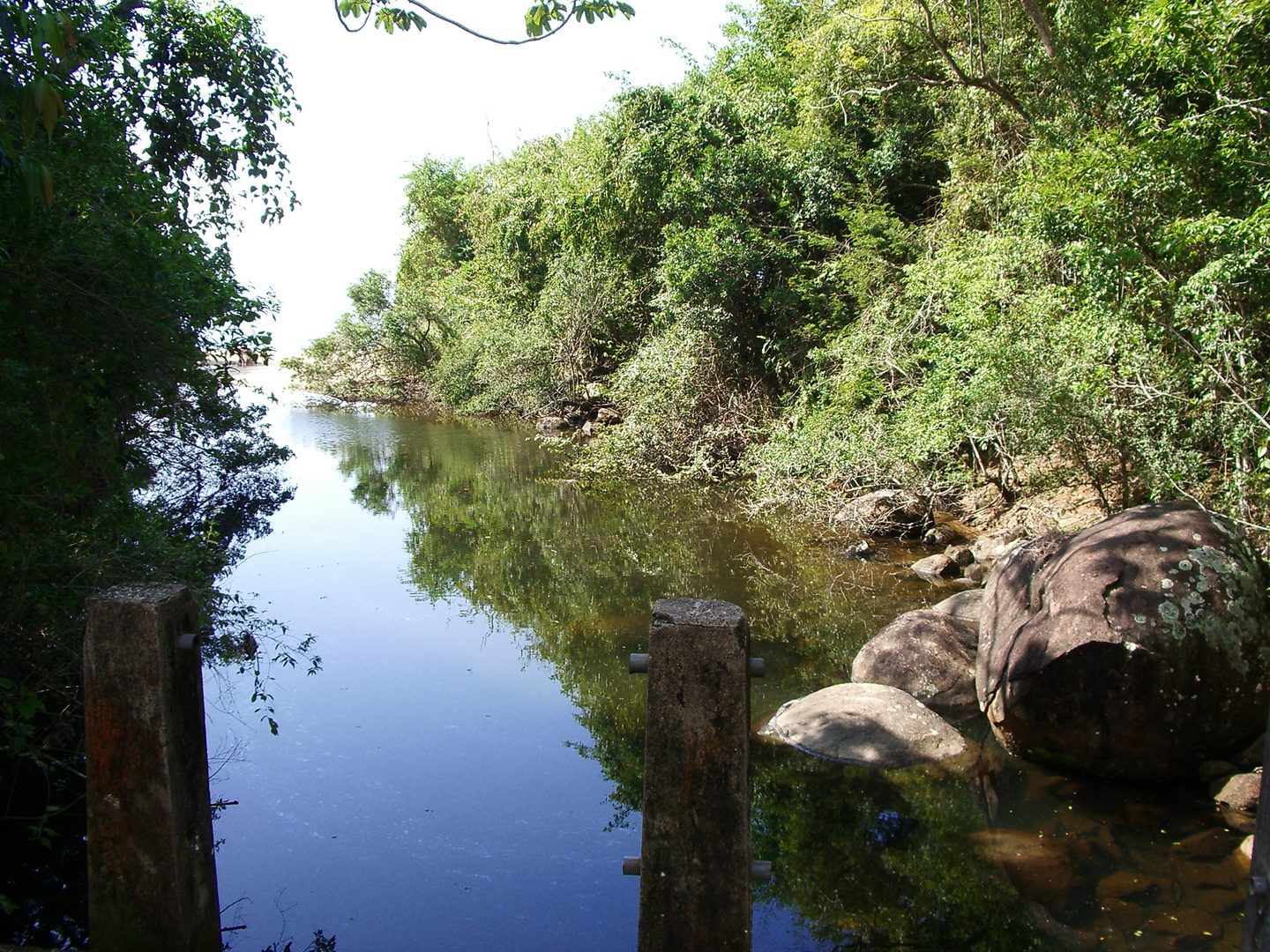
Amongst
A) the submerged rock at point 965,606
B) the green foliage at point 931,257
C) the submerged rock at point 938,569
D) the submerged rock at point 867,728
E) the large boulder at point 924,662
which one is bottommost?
the submerged rock at point 867,728

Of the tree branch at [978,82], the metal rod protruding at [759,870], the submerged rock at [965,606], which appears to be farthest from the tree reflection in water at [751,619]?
the tree branch at [978,82]

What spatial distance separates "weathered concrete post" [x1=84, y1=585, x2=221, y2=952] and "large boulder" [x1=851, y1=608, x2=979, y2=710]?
5028 mm

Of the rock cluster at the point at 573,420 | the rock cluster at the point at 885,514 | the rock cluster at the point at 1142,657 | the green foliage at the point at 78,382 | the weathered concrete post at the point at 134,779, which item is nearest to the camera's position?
the weathered concrete post at the point at 134,779

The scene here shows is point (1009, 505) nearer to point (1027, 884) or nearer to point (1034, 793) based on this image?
point (1034, 793)

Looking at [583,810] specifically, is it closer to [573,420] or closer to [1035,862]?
[1035,862]

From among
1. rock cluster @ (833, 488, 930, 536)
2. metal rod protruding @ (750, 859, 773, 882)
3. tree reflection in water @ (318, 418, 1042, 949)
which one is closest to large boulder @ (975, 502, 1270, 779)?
tree reflection in water @ (318, 418, 1042, 949)

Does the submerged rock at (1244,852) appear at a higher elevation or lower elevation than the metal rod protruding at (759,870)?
lower

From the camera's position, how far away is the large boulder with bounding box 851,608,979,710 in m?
6.74

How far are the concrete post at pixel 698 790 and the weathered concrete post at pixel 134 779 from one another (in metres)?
1.58

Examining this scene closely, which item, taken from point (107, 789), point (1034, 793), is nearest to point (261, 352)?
point (107, 789)

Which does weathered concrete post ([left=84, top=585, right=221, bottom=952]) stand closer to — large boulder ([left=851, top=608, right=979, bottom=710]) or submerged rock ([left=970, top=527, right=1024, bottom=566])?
large boulder ([left=851, top=608, right=979, bottom=710])

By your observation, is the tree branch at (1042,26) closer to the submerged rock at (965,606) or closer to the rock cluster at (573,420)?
the submerged rock at (965,606)

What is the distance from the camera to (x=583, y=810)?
5496 mm

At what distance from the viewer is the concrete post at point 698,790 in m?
2.76
